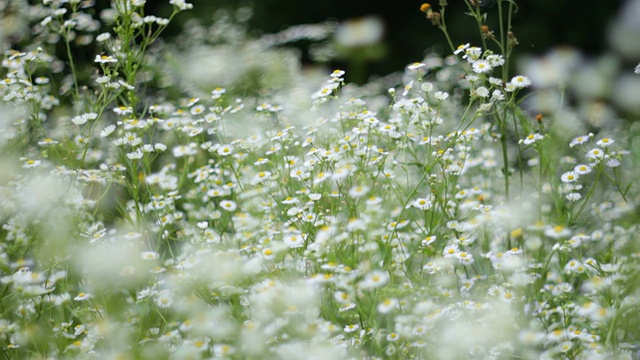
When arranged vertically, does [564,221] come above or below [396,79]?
above

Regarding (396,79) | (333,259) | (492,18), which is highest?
(333,259)

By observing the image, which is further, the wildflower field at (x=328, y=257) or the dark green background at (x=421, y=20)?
the dark green background at (x=421, y=20)

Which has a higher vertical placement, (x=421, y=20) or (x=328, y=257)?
(x=328, y=257)

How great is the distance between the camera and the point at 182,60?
394cm

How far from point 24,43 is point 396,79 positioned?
1927 mm

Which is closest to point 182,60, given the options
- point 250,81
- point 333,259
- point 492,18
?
point 250,81

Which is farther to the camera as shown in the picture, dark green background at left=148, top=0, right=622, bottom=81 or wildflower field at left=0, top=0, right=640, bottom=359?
dark green background at left=148, top=0, right=622, bottom=81

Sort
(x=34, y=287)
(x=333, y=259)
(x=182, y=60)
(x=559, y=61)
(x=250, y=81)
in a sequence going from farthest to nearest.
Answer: (x=559, y=61)
(x=182, y=60)
(x=250, y=81)
(x=34, y=287)
(x=333, y=259)

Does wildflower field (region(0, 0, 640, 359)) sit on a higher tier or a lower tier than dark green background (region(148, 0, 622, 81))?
higher

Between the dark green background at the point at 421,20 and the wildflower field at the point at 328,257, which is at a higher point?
the wildflower field at the point at 328,257

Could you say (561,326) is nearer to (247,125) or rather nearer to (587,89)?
(247,125)

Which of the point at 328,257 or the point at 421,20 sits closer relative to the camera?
the point at 328,257

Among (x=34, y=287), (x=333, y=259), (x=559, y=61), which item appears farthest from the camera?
(x=559, y=61)

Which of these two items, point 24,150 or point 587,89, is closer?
point 24,150
